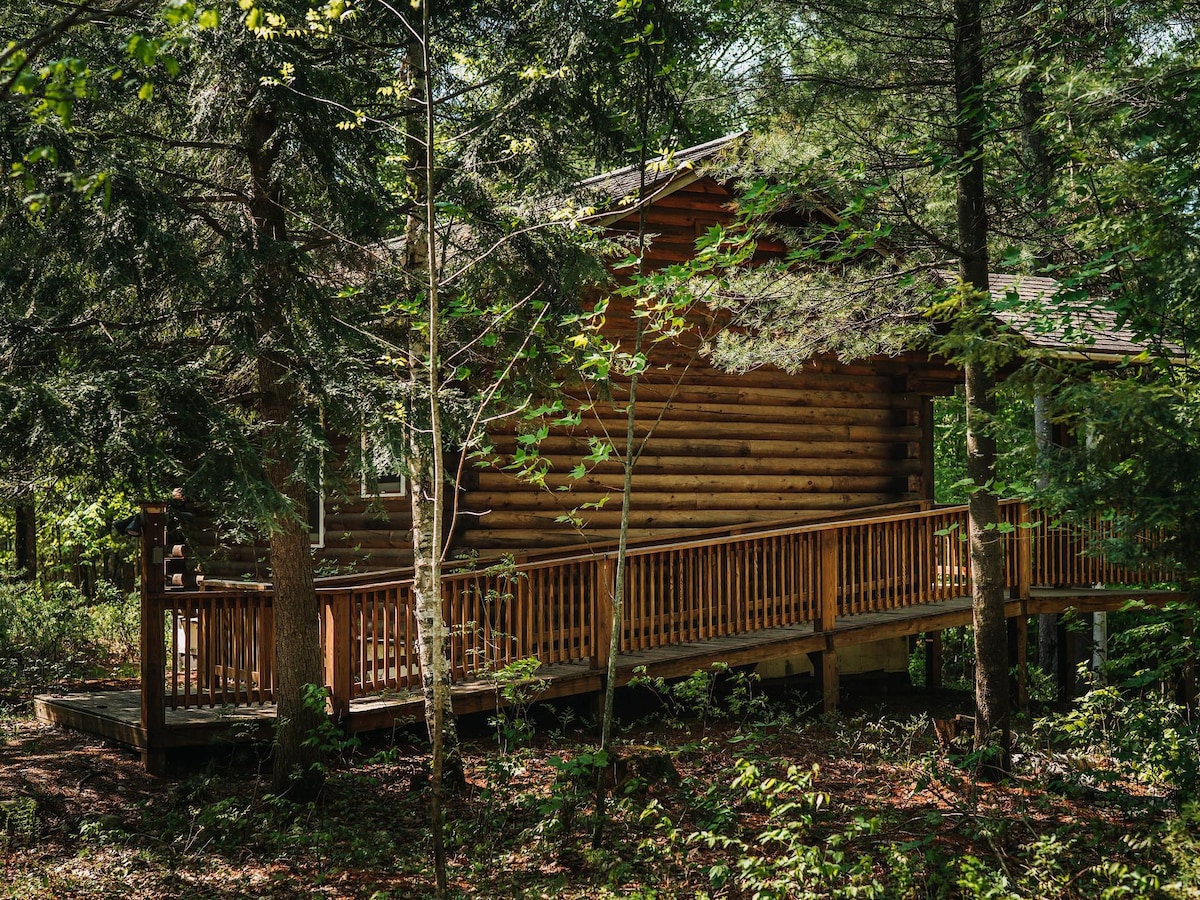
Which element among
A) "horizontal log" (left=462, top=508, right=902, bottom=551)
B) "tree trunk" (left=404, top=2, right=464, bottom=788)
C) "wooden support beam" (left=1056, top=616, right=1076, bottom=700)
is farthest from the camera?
"wooden support beam" (left=1056, top=616, right=1076, bottom=700)

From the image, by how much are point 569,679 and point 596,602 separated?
0.87 metres

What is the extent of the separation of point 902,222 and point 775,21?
218 centimetres

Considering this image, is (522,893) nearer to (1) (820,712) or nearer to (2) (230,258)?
(2) (230,258)

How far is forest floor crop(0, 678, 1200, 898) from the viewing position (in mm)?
6184

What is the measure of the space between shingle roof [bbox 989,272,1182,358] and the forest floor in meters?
2.92

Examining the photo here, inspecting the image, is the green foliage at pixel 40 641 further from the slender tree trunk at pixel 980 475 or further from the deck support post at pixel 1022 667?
the deck support post at pixel 1022 667

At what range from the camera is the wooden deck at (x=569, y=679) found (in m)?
8.52

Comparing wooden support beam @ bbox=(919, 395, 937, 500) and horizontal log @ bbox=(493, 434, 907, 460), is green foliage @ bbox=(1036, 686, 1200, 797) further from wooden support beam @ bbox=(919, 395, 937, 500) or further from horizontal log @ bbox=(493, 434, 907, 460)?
wooden support beam @ bbox=(919, 395, 937, 500)

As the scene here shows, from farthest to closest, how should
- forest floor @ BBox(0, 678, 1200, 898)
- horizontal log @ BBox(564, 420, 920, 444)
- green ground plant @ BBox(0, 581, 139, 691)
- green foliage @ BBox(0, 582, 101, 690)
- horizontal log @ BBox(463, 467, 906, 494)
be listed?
1. green ground plant @ BBox(0, 581, 139, 691)
2. green foliage @ BBox(0, 582, 101, 690)
3. horizontal log @ BBox(564, 420, 920, 444)
4. horizontal log @ BBox(463, 467, 906, 494)
5. forest floor @ BBox(0, 678, 1200, 898)

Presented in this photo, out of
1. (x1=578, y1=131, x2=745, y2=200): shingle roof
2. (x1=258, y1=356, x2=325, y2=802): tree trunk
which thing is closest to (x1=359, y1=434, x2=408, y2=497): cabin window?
(x1=258, y1=356, x2=325, y2=802): tree trunk

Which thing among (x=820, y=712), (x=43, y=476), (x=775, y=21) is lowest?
(x=820, y=712)

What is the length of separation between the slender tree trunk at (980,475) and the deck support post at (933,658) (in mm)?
5222

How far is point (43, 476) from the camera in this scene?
7105 mm

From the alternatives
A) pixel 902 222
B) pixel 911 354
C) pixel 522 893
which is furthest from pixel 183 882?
pixel 911 354
